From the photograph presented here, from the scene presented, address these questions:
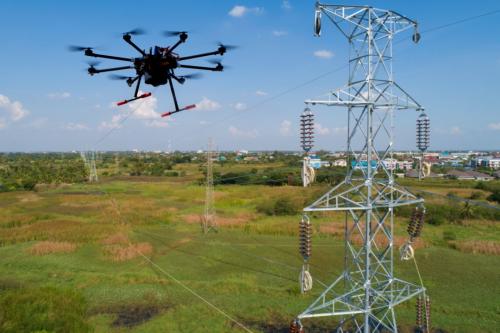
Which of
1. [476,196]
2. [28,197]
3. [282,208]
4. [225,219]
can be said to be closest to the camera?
[225,219]

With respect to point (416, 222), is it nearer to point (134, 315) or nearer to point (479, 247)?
point (134, 315)

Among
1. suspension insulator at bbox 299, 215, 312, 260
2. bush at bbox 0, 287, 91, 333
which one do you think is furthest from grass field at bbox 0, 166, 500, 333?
suspension insulator at bbox 299, 215, 312, 260

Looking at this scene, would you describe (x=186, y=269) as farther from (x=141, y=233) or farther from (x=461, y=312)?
(x=461, y=312)

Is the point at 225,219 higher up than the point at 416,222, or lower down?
lower down

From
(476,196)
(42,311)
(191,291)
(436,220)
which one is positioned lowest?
(191,291)

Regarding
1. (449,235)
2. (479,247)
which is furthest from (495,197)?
(479,247)

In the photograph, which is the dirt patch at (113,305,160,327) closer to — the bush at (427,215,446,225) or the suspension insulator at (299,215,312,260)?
the suspension insulator at (299,215,312,260)

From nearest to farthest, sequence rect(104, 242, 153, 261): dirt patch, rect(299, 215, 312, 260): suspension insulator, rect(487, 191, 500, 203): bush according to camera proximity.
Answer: rect(299, 215, 312, 260): suspension insulator < rect(104, 242, 153, 261): dirt patch < rect(487, 191, 500, 203): bush

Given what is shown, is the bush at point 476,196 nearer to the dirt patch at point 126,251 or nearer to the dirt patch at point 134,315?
the dirt patch at point 126,251
